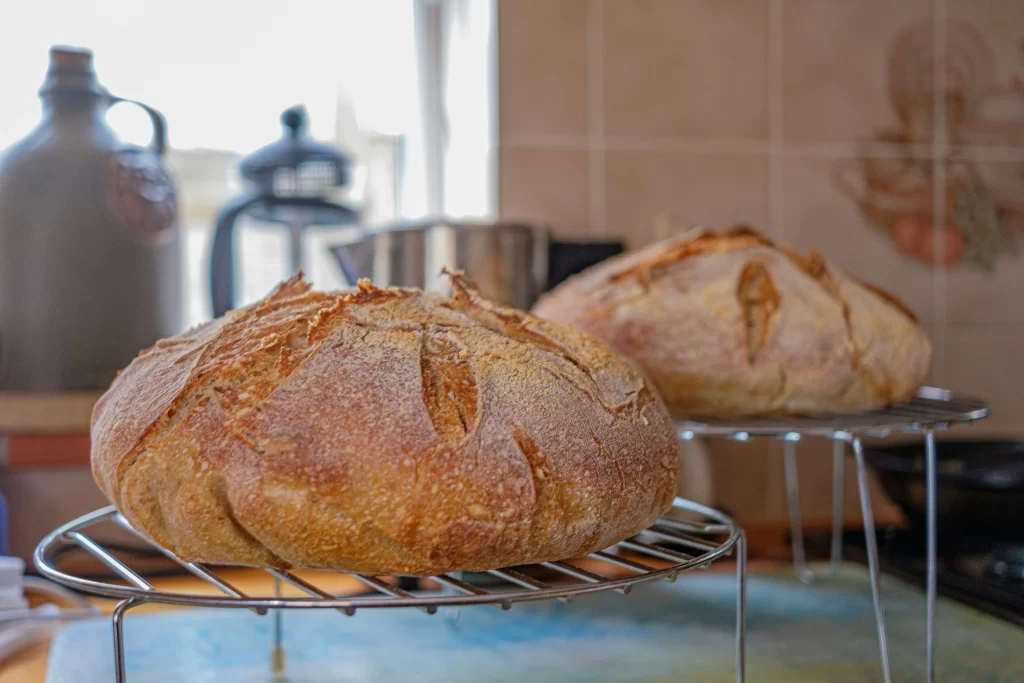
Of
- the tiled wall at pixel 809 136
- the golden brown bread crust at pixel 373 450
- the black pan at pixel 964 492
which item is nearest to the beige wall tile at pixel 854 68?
the tiled wall at pixel 809 136

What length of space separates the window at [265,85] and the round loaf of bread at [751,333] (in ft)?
2.53

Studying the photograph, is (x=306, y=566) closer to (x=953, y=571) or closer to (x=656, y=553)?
(x=656, y=553)

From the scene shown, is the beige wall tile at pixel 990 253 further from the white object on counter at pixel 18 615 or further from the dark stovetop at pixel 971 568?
the white object on counter at pixel 18 615

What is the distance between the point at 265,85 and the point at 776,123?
92cm

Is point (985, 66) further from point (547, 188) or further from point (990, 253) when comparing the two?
point (547, 188)

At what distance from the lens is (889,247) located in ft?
5.26

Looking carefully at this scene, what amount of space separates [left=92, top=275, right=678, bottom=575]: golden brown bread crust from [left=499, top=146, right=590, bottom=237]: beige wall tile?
87 centimetres

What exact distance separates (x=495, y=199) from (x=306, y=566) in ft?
3.25

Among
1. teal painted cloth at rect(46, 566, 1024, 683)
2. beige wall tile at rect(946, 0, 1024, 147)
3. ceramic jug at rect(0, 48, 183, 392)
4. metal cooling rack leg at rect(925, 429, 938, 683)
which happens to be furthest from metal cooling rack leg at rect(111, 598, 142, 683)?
beige wall tile at rect(946, 0, 1024, 147)

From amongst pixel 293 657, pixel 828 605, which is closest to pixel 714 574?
pixel 828 605

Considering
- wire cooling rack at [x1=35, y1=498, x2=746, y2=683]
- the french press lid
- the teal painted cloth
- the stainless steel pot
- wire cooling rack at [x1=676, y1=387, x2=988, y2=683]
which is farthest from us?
the french press lid

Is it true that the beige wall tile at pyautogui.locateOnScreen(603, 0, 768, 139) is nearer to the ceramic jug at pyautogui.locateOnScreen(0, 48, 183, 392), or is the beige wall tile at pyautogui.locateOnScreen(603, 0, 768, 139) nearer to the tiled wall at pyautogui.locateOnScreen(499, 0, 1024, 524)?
the tiled wall at pyautogui.locateOnScreen(499, 0, 1024, 524)

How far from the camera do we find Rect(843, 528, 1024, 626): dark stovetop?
3.01ft

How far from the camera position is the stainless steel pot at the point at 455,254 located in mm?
1071
